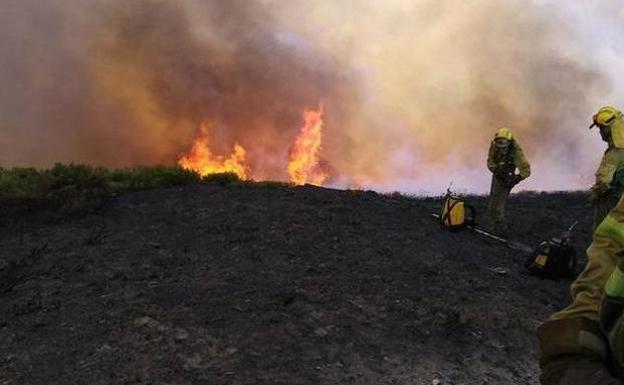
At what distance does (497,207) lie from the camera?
36.6ft

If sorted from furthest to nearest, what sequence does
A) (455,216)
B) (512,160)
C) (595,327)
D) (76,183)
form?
(76,183) → (512,160) → (455,216) → (595,327)

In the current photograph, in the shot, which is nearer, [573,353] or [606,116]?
[573,353]

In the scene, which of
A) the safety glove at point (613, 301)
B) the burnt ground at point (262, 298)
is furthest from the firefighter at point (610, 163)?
the safety glove at point (613, 301)

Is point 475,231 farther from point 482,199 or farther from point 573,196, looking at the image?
point 573,196

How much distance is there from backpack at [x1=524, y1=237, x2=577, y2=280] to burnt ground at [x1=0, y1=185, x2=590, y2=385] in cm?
16

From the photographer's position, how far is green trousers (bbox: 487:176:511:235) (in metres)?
11.0

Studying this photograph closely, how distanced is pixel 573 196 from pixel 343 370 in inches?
472

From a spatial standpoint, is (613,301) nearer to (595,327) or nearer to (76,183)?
(595,327)

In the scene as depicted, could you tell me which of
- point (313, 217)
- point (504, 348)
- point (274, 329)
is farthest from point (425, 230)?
point (274, 329)

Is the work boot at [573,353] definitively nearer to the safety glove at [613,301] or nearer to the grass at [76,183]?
the safety glove at [613,301]

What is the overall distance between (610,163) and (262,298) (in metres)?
5.09

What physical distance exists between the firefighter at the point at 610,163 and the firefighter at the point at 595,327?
7.15 meters

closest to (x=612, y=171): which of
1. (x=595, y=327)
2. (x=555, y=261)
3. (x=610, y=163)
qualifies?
(x=610, y=163)

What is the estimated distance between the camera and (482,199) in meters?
14.7
